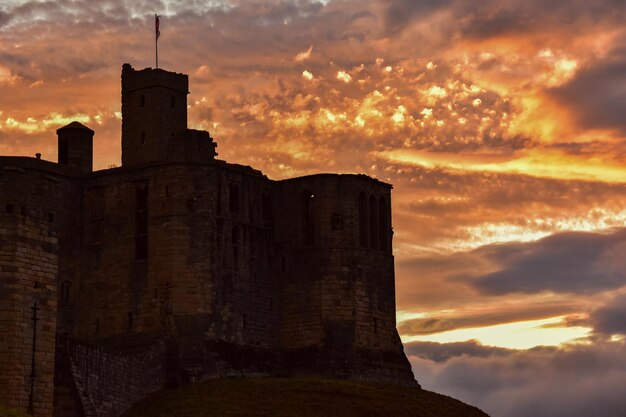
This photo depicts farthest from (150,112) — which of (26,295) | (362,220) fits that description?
(26,295)

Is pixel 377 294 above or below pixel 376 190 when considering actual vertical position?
below

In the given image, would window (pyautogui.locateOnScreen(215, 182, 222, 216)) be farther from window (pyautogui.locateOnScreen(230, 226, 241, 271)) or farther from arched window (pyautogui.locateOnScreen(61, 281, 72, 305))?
arched window (pyautogui.locateOnScreen(61, 281, 72, 305))

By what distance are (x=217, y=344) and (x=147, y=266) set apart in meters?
6.66

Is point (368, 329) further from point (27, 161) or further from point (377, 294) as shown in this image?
point (27, 161)

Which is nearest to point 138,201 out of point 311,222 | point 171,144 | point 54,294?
point 171,144

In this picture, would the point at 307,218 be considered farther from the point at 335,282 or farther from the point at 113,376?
the point at 113,376

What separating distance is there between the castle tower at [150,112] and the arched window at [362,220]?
42.3 ft

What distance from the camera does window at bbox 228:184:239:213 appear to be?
11481 centimetres

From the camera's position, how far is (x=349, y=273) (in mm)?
116500

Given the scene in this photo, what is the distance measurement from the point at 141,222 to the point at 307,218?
11647mm

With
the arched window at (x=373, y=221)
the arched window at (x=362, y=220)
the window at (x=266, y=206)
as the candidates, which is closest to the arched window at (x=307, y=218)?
the window at (x=266, y=206)

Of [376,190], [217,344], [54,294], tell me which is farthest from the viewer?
[376,190]

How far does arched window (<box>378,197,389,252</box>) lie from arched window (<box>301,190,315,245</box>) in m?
5.00

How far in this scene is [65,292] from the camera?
114 meters
